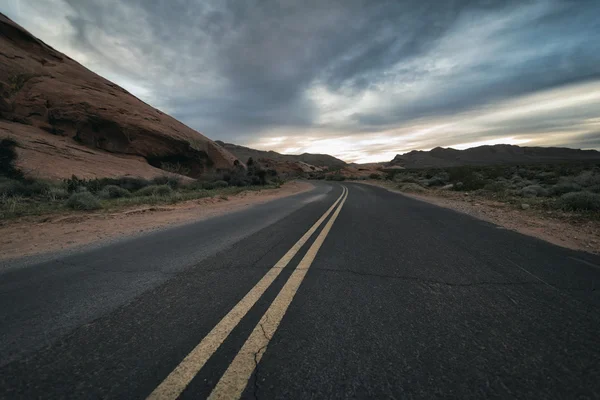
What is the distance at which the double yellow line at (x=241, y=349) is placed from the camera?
1.37 meters

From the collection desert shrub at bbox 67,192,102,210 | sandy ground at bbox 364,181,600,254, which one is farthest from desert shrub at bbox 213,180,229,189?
sandy ground at bbox 364,181,600,254

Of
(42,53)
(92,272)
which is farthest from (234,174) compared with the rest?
(92,272)

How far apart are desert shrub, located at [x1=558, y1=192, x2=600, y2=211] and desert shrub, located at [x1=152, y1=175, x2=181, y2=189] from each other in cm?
1893

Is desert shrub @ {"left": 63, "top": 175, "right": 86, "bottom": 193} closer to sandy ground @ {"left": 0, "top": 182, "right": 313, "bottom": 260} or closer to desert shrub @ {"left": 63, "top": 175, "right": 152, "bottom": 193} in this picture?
Result: desert shrub @ {"left": 63, "top": 175, "right": 152, "bottom": 193}

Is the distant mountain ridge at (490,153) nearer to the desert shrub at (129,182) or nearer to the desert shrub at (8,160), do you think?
the desert shrub at (129,182)

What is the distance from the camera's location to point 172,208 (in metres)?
9.49

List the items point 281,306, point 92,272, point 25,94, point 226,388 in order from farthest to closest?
1. point 25,94
2. point 92,272
3. point 281,306
4. point 226,388

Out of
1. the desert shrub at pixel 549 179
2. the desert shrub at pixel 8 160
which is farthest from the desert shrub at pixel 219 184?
the desert shrub at pixel 549 179

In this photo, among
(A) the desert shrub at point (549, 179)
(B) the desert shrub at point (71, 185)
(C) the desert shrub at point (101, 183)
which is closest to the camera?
(B) the desert shrub at point (71, 185)

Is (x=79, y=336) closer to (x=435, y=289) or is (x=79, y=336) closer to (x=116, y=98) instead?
(x=435, y=289)

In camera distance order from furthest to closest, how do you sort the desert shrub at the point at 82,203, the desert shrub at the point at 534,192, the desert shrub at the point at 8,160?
the desert shrub at the point at 534,192
the desert shrub at the point at 8,160
the desert shrub at the point at 82,203

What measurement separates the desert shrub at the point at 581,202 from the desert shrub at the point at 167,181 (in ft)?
62.1

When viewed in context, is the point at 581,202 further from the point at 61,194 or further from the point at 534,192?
the point at 61,194

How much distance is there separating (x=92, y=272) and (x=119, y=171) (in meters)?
16.8
